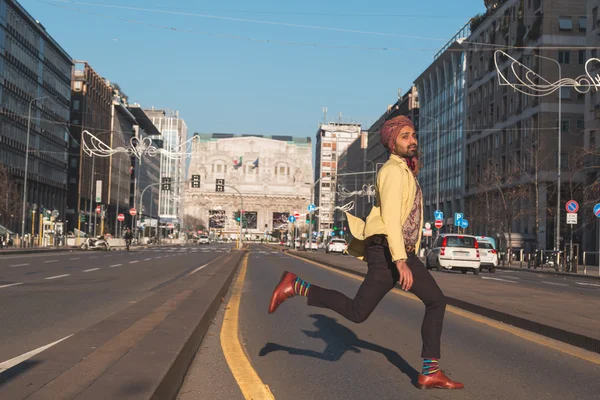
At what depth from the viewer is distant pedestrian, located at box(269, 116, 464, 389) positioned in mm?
6023

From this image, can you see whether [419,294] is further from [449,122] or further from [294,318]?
[449,122]

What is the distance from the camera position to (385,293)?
6.20 m

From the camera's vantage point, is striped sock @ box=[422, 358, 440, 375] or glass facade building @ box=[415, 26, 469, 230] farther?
glass facade building @ box=[415, 26, 469, 230]

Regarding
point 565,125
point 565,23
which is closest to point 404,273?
point 565,125

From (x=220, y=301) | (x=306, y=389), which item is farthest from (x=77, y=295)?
(x=306, y=389)

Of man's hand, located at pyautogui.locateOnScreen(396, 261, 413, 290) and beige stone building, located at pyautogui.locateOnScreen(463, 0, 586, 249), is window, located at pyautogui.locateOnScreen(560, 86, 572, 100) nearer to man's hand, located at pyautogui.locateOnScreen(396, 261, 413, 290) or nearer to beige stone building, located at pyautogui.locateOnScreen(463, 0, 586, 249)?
beige stone building, located at pyautogui.locateOnScreen(463, 0, 586, 249)

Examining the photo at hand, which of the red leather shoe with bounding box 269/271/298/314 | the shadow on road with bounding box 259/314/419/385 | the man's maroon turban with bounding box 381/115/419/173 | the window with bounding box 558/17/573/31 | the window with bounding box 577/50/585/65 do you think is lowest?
the shadow on road with bounding box 259/314/419/385

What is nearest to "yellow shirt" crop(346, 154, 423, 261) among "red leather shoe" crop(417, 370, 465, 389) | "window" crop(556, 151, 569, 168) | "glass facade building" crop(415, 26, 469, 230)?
"red leather shoe" crop(417, 370, 465, 389)

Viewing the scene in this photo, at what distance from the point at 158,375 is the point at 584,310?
963 centimetres

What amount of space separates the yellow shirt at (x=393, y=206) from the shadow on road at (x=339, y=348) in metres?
1.25

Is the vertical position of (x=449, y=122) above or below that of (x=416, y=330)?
above

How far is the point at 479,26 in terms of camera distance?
85.7 m

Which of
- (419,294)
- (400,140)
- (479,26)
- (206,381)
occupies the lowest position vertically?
(206,381)

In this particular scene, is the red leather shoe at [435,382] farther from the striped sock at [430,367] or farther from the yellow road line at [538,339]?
the yellow road line at [538,339]
